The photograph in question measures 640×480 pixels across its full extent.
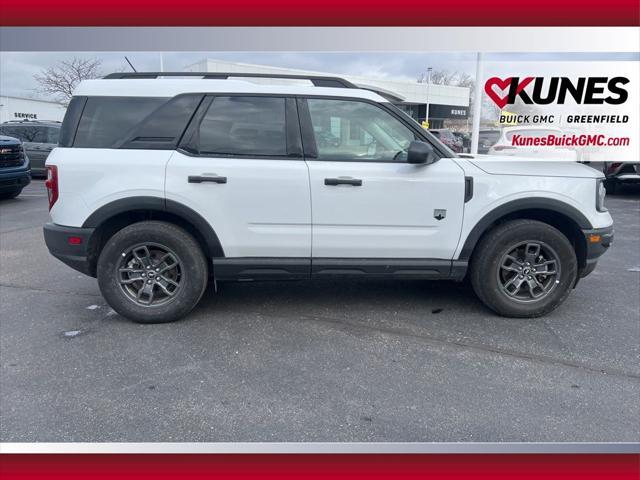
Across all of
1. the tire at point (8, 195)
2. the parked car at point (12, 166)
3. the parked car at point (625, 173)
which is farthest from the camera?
the tire at point (8, 195)

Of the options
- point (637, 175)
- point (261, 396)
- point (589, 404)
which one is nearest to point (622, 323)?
point (589, 404)

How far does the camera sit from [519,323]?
4020 mm

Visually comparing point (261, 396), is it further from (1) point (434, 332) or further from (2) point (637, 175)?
(2) point (637, 175)

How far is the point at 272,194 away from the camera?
3.72 meters

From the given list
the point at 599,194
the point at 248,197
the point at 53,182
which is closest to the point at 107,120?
the point at 53,182

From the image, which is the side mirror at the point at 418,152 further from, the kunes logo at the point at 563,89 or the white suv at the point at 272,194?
the kunes logo at the point at 563,89

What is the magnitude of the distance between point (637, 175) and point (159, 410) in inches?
473

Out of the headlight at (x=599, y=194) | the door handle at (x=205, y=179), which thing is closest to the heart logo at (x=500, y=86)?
the headlight at (x=599, y=194)

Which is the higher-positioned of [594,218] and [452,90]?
[452,90]

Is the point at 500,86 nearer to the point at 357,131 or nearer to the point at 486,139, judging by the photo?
the point at 357,131

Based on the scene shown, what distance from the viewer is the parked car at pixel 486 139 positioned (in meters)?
3.67

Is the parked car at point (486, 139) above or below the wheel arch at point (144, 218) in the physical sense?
above

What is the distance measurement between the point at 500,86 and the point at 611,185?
11411 millimetres

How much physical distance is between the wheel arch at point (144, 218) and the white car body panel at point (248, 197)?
6cm
